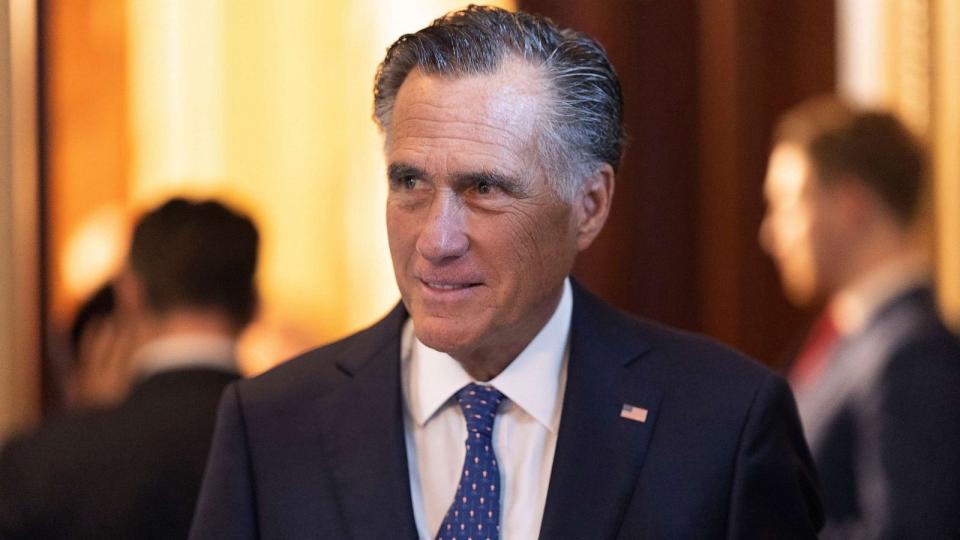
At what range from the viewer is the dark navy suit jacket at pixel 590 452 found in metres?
2.27

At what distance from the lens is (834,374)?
139 inches

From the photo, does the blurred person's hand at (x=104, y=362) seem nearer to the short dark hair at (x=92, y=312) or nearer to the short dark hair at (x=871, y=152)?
the short dark hair at (x=92, y=312)

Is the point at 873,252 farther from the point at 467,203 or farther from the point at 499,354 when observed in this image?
the point at 467,203

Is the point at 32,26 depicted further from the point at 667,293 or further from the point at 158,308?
the point at 667,293

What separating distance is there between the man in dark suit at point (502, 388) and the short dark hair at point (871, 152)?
59.0 inches

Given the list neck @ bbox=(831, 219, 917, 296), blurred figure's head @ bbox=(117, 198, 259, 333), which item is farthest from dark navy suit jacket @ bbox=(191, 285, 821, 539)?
neck @ bbox=(831, 219, 917, 296)

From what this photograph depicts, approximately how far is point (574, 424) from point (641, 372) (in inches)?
6.5

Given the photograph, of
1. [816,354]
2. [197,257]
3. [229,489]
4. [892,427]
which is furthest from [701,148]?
[229,489]

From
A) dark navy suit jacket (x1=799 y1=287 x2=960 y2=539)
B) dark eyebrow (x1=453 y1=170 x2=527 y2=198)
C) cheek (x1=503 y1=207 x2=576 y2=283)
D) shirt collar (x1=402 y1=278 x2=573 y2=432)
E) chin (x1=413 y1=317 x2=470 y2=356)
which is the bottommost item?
dark navy suit jacket (x1=799 y1=287 x2=960 y2=539)

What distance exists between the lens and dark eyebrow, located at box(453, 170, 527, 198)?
222cm

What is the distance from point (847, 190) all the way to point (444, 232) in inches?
74.2

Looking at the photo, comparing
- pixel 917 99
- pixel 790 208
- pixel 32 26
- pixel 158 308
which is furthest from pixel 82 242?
pixel 917 99

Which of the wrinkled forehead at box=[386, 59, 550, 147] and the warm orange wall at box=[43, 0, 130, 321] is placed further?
the warm orange wall at box=[43, 0, 130, 321]

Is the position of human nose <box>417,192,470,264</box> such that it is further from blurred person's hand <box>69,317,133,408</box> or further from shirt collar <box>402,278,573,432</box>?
blurred person's hand <box>69,317,133,408</box>
